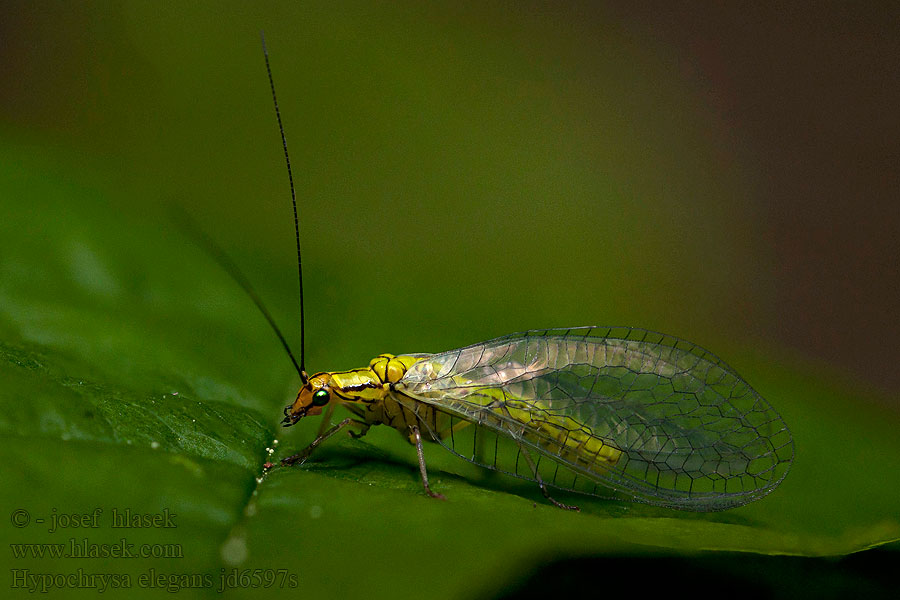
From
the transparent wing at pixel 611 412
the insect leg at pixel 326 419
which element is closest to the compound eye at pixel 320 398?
the insect leg at pixel 326 419

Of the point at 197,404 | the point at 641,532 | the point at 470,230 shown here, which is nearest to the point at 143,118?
the point at 470,230

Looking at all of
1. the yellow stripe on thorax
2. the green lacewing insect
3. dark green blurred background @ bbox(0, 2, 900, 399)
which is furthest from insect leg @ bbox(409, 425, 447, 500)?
dark green blurred background @ bbox(0, 2, 900, 399)

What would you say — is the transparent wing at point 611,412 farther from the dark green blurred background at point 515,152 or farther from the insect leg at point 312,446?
the dark green blurred background at point 515,152

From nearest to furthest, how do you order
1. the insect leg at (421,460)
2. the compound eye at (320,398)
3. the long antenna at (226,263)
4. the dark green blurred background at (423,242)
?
the dark green blurred background at (423,242), the insect leg at (421,460), the compound eye at (320,398), the long antenna at (226,263)

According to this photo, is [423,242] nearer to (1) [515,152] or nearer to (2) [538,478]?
(1) [515,152]

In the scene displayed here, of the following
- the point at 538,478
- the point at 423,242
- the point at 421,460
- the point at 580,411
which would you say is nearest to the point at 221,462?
the point at 421,460

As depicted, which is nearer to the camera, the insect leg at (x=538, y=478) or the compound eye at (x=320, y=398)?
the insect leg at (x=538, y=478)

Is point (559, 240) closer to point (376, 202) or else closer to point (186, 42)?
point (376, 202)
